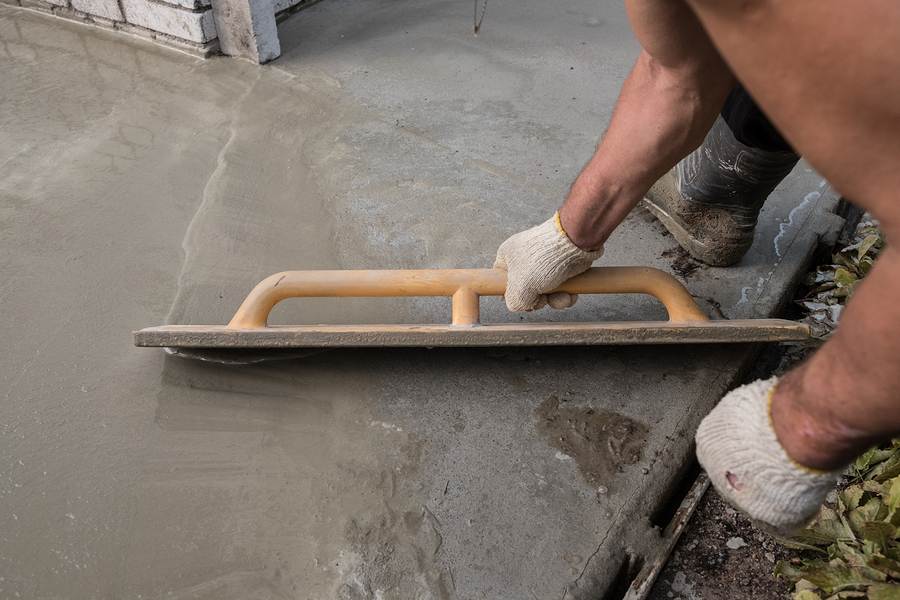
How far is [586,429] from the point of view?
1.53 m

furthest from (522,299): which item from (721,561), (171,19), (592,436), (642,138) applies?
(171,19)

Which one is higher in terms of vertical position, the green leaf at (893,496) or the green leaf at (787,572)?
the green leaf at (893,496)

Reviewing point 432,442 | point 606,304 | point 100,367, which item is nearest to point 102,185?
point 100,367

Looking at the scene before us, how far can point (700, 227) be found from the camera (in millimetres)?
1978

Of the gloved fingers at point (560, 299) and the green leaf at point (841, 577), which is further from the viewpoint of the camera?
the gloved fingers at point (560, 299)

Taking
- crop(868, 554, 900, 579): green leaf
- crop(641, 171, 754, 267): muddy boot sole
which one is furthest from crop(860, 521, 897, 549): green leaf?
crop(641, 171, 754, 267): muddy boot sole

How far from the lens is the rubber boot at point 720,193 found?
1.80 m

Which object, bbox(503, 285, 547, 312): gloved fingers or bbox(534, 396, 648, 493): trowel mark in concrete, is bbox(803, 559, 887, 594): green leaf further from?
bbox(503, 285, 547, 312): gloved fingers

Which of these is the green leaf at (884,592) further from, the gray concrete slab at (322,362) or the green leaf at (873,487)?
the gray concrete slab at (322,362)

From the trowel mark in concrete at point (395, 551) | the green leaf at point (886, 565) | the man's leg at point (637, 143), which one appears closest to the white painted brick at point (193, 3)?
the man's leg at point (637, 143)

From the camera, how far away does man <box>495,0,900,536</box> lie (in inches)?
25.2

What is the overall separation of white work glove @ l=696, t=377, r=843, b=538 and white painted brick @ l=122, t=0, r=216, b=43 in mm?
3226

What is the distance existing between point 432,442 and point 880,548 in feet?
3.23

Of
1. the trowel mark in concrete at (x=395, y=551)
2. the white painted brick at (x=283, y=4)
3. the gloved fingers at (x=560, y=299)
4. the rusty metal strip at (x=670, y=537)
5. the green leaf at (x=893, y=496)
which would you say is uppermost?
the white painted brick at (x=283, y=4)
